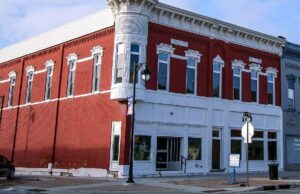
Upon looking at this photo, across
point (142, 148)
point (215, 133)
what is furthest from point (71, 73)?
point (215, 133)

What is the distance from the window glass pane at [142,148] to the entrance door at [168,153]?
0.85 m

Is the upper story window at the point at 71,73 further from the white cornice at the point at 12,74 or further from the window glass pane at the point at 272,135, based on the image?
the window glass pane at the point at 272,135

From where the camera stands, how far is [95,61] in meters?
29.5

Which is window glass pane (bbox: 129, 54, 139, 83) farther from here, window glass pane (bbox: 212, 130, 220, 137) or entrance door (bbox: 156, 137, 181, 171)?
window glass pane (bbox: 212, 130, 220, 137)

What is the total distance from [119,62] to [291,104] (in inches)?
653

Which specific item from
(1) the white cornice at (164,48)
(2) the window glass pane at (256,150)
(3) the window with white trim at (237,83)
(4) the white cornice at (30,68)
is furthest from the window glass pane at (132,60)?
(4) the white cornice at (30,68)

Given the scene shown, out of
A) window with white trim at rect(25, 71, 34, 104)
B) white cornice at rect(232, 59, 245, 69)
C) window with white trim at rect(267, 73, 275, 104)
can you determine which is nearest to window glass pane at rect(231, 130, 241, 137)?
window with white trim at rect(267, 73, 275, 104)

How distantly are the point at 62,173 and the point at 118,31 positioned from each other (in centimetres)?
1055

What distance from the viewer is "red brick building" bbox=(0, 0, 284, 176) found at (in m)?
26.6

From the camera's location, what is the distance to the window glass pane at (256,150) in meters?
32.1

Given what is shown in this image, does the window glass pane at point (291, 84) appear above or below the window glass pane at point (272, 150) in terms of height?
above

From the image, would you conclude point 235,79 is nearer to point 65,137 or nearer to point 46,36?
point 65,137

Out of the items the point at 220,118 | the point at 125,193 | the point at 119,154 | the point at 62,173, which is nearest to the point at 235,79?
the point at 220,118

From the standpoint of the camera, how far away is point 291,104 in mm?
35750
